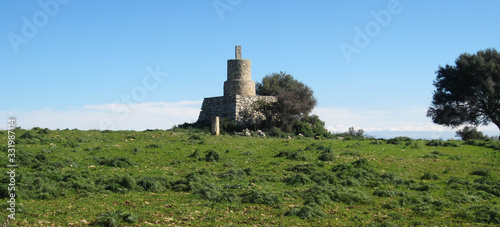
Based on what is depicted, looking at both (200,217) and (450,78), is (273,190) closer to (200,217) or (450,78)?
(200,217)

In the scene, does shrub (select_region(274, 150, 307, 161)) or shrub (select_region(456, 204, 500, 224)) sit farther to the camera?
shrub (select_region(274, 150, 307, 161))

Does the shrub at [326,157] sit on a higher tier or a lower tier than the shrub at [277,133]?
lower

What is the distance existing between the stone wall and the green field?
16657mm

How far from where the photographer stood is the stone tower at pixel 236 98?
47.7 meters

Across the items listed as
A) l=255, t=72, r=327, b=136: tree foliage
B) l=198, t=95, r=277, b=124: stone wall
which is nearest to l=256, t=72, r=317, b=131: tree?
l=255, t=72, r=327, b=136: tree foliage

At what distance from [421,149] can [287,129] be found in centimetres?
1653

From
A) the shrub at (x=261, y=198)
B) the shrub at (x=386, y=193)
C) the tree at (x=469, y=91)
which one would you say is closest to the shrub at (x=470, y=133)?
the tree at (x=469, y=91)

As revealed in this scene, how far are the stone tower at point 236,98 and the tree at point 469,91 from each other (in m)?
17.8

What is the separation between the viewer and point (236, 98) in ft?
157

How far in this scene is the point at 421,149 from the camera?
31000mm

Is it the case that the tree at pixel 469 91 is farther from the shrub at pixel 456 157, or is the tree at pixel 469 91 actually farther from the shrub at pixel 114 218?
the shrub at pixel 114 218

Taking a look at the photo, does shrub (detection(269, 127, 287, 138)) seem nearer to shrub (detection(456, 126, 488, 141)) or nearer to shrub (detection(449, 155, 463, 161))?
shrub (detection(449, 155, 463, 161))

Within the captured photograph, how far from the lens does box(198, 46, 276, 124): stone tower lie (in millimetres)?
47688

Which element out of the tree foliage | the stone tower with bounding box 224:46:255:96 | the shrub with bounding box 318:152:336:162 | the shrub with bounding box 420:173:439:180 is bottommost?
the shrub with bounding box 420:173:439:180
